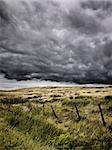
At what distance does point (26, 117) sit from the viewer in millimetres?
13547

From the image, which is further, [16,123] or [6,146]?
[16,123]

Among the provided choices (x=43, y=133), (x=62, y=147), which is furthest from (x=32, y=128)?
(x=62, y=147)

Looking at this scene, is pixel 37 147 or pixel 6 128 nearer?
pixel 37 147

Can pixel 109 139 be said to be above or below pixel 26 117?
below

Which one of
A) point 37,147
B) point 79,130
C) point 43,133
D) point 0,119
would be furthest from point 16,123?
point 37,147

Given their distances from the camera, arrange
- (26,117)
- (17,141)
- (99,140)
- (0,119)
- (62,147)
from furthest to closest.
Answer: (26,117)
(0,119)
(99,140)
(62,147)
(17,141)

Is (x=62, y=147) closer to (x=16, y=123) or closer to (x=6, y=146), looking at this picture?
(x=6, y=146)

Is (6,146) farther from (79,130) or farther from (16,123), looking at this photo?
(79,130)

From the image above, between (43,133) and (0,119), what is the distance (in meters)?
2.36

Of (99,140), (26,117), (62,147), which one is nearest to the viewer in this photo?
(62,147)

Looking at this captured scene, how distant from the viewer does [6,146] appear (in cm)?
838

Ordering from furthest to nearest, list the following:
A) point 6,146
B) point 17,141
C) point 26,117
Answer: point 26,117, point 17,141, point 6,146

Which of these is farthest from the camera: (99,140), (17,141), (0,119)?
(0,119)

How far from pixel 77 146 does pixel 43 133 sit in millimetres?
1882
